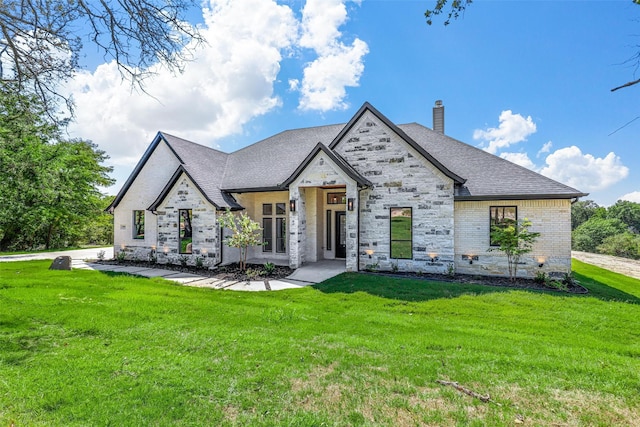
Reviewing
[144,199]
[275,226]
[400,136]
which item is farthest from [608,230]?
[144,199]

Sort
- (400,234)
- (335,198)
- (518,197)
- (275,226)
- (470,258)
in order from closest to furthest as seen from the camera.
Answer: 1. (518,197)
2. (470,258)
3. (400,234)
4. (335,198)
5. (275,226)

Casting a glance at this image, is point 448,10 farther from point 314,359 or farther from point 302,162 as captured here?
point 302,162

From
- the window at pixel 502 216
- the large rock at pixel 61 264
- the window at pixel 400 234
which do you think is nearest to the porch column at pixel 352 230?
the window at pixel 400 234

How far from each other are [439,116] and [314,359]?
48.3 ft

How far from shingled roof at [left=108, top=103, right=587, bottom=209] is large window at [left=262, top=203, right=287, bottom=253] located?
1519 mm

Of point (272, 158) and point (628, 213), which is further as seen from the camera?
point (628, 213)

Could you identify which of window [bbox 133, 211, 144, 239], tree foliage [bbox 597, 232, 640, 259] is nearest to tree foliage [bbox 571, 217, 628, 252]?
tree foliage [bbox 597, 232, 640, 259]

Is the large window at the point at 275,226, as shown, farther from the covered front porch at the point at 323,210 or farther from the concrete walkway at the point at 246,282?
the concrete walkway at the point at 246,282

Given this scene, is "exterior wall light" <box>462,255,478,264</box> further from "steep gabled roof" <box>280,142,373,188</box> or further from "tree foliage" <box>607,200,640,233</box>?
"tree foliage" <box>607,200,640,233</box>

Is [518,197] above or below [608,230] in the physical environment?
above

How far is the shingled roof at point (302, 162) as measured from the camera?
10.6 metres

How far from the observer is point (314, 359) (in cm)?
418

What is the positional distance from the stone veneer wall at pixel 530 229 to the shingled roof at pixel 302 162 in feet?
1.62

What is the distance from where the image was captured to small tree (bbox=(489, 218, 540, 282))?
31.7 ft
